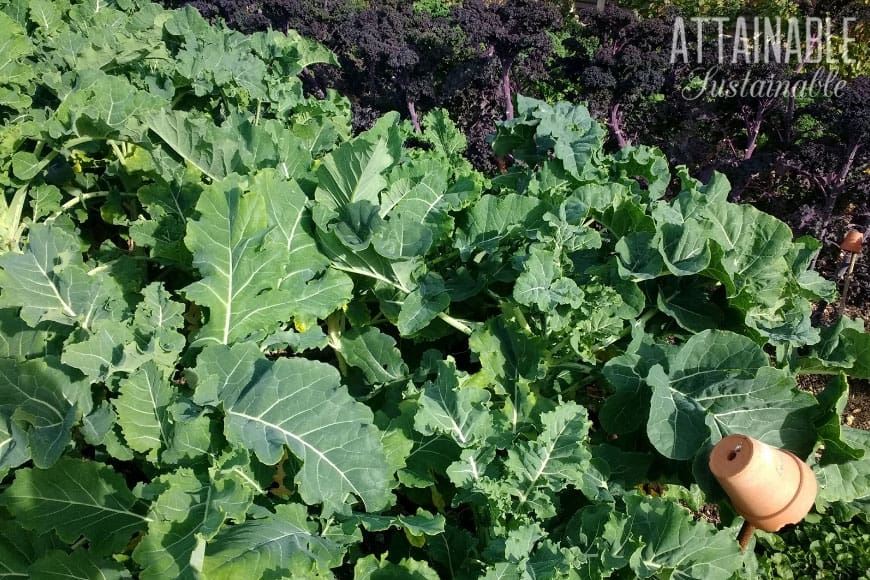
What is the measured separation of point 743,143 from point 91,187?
15.5ft

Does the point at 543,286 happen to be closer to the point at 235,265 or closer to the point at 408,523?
the point at 408,523

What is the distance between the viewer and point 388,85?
192 inches

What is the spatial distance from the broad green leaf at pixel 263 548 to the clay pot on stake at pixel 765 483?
107cm

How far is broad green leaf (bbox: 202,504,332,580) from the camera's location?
163cm

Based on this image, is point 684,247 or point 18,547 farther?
point 684,247

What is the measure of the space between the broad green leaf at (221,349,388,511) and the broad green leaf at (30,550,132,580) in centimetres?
55

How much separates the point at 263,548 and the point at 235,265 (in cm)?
99

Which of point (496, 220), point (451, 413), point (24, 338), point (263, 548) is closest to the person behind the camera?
point (263, 548)

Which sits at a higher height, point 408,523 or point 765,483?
point 765,483

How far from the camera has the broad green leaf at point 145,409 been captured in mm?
1942

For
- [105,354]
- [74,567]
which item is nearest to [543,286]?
[105,354]

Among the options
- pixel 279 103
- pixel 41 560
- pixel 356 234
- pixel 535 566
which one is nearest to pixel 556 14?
pixel 279 103

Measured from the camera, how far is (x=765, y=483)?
1.42 m

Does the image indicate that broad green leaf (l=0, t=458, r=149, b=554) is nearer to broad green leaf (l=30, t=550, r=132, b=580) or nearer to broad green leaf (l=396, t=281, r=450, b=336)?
broad green leaf (l=30, t=550, r=132, b=580)
